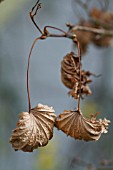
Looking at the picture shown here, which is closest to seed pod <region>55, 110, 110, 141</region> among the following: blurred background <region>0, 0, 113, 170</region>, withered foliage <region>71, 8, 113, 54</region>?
withered foliage <region>71, 8, 113, 54</region>

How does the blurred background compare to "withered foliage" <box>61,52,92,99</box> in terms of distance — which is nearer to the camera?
"withered foliage" <box>61,52,92,99</box>

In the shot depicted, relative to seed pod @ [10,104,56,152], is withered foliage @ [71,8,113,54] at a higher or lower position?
→ higher

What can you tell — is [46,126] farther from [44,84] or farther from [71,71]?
[44,84]

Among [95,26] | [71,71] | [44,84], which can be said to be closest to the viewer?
[71,71]

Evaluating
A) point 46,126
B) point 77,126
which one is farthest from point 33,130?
point 77,126

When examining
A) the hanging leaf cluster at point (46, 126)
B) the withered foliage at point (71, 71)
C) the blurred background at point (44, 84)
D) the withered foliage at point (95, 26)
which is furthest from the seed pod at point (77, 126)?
the blurred background at point (44, 84)

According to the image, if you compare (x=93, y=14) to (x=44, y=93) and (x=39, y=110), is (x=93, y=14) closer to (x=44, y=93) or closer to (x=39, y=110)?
(x=39, y=110)

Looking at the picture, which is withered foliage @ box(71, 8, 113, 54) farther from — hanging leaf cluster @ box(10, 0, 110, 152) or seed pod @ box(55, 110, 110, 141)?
seed pod @ box(55, 110, 110, 141)
